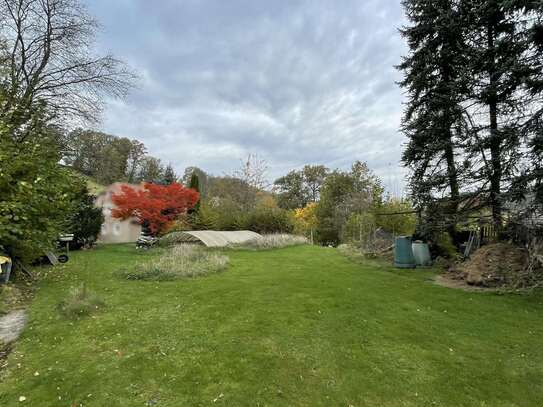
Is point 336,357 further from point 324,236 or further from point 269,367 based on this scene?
point 324,236

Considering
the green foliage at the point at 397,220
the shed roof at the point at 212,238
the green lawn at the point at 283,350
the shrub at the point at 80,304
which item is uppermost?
the green foliage at the point at 397,220

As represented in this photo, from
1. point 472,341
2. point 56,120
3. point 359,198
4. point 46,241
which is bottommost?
point 472,341

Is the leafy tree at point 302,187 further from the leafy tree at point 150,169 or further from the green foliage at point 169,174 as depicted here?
the leafy tree at point 150,169

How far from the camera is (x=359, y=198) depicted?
19828 mm

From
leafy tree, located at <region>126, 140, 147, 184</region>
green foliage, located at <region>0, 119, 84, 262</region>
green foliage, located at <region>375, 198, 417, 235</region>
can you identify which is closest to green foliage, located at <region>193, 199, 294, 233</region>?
green foliage, located at <region>375, 198, 417, 235</region>

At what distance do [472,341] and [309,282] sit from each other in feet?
11.2

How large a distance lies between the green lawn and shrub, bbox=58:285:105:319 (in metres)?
0.14

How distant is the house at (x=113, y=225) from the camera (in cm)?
1722

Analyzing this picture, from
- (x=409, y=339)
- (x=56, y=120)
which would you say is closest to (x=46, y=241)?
(x=56, y=120)

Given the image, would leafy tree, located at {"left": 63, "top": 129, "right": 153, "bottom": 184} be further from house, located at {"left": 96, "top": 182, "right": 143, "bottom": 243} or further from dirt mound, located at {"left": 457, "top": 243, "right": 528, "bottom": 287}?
dirt mound, located at {"left": 457, "top": 243, "right": 528, "bottom": 287}

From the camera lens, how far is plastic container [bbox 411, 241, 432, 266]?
8.71m

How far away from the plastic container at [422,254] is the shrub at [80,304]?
8323mm

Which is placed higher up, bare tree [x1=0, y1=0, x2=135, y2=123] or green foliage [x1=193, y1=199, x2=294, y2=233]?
bare tree [x1=0, y1=0, x2=135, y2=123]

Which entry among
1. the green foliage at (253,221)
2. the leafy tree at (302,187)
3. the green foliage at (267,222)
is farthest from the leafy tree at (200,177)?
the green foliage at (267,222)
